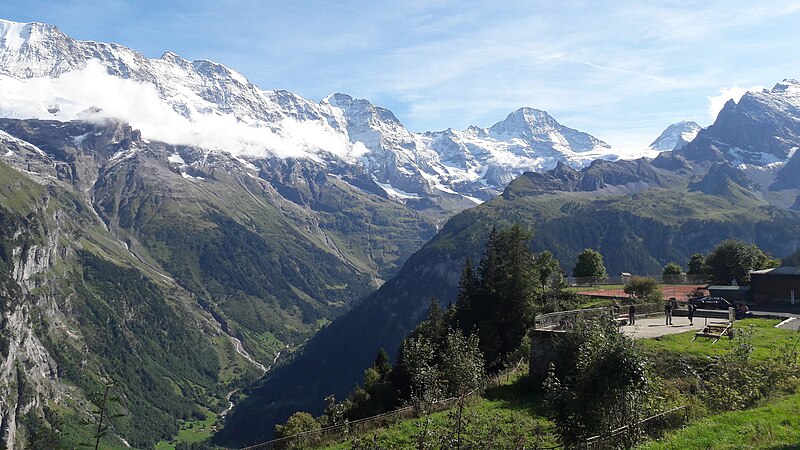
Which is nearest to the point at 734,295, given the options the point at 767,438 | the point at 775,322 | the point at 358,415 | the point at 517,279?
the point at 775,322

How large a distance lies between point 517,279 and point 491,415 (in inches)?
1312

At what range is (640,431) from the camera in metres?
24.0

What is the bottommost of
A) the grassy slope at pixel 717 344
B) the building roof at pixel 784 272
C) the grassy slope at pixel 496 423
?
the grassy slope at pixel 496 423

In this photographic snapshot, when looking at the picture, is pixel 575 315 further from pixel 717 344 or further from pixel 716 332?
pixel 717 344

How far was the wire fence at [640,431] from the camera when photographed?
2269 cm

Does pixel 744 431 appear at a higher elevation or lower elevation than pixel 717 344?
lower

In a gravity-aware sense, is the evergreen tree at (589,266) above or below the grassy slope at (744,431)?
above

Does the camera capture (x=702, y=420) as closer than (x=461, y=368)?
Yes

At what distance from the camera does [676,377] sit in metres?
33.4

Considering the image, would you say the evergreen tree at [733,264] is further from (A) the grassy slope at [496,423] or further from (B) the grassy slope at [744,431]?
(B) the grassy slope at [744,431]

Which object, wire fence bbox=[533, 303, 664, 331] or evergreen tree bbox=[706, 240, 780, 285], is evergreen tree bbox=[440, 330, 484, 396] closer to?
wire fence bbox=[533, 303, 664, 331]

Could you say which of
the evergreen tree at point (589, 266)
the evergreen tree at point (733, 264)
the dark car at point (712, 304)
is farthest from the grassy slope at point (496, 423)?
the evergreen tree at point (589, 266)

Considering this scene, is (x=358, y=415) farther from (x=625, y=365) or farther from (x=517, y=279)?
(x=625, y=365)

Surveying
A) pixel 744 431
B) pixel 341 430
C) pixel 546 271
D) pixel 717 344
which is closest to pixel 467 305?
pixel 546 271
